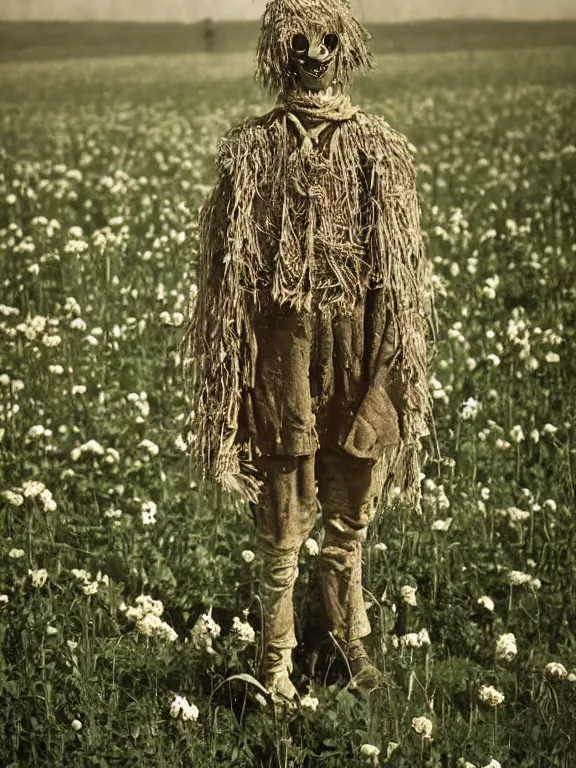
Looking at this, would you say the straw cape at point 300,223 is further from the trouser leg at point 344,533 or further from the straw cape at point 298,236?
the trouser leg at point 344,533

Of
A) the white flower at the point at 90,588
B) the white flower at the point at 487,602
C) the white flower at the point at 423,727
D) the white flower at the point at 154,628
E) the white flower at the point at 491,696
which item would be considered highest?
the white flower at the point at 90,588

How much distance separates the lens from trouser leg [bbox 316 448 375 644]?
6.30 feet

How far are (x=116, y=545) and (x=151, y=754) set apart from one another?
573mm

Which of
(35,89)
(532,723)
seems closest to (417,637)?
(532,723)

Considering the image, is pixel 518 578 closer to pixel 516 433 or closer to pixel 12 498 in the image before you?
pixel 516 433

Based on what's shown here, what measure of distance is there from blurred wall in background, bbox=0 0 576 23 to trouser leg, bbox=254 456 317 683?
0.99m

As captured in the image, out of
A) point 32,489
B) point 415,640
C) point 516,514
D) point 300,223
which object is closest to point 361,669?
point 415,640

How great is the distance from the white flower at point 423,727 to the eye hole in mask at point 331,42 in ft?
4.09

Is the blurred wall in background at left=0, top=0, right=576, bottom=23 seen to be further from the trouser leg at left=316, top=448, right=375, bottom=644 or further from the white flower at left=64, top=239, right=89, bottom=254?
the trouser leg at left=316, top=448, right=375, bottom=644

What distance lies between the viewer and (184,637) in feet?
7.21

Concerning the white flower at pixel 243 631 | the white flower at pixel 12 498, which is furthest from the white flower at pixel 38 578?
the white flower at pixel 243 631

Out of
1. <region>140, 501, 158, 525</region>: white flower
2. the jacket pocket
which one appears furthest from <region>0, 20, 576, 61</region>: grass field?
<region>140, 501, 158, 525</region>: white flower

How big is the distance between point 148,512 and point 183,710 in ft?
1.96

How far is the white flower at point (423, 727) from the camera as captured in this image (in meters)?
1.90
